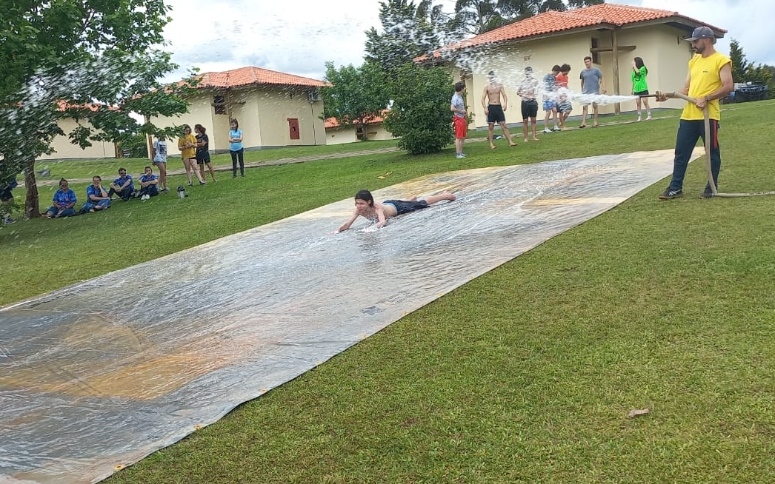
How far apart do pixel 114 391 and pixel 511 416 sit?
7.60ft

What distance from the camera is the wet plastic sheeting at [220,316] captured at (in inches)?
136

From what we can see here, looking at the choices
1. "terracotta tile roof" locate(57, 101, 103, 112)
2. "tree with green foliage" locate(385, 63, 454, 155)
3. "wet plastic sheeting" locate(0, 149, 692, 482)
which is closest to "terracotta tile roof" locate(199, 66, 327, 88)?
"tree with green foliage" locate(385, 63, 454, 155)

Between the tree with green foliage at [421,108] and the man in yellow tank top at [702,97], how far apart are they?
9.04 meters

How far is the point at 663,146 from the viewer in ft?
37.7

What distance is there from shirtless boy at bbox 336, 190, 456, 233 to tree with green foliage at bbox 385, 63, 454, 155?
22.9ft

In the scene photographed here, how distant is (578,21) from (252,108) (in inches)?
742

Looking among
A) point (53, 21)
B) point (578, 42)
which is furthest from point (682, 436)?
point (578, 42)

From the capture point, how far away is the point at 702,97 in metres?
7.19

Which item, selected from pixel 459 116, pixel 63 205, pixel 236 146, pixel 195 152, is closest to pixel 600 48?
pixel 459 116

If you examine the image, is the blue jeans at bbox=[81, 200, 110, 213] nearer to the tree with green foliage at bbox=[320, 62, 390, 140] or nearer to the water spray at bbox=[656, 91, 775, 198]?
the water spray at bbox=[656, 91, 775, 198]

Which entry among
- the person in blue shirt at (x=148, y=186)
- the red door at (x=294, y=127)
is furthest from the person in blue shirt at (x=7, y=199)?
the red door at (x=294, y=127)

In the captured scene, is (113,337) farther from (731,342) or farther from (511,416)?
(731,342)

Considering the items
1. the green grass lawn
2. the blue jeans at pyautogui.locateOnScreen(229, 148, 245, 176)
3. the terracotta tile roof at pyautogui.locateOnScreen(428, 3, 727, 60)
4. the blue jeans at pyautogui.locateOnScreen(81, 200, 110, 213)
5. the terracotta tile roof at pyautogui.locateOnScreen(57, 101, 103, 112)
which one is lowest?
the green grass lawn

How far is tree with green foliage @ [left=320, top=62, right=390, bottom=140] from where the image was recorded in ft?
154
